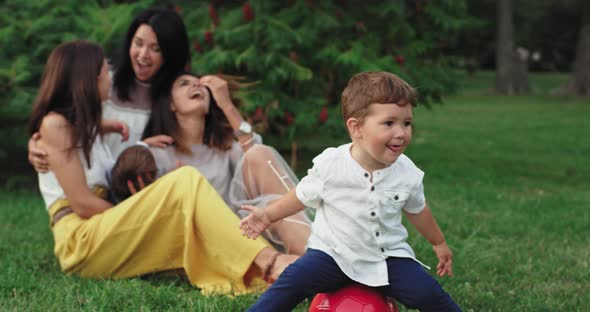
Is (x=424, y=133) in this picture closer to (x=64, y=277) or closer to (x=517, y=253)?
(x=517, y=253)

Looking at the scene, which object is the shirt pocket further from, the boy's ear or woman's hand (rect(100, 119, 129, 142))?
woman's hand (rect(100, 119, 129, 142))

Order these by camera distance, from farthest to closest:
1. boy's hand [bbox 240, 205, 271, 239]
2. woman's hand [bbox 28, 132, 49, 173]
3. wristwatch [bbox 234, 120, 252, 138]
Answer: wristwatch [bbox 234, 120, 252, 138]
woman's hand [bbox 28, 132, 49, 173]
boy's hand [bbox 240, 205, 271, 239]

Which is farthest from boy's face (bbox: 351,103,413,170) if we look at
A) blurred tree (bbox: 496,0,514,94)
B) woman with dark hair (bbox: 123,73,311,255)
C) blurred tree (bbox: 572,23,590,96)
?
blurred tree (bbox: 496,0,514,94)

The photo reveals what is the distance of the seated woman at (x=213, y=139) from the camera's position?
15.5 feet

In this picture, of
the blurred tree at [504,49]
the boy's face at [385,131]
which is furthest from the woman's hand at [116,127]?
the blurred tree at [504,49]

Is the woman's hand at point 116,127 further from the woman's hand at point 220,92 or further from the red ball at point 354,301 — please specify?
the red ball at point 354,301

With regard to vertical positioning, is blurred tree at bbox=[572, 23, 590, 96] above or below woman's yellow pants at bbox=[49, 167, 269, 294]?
below

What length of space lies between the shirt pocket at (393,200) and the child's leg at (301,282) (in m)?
0.30

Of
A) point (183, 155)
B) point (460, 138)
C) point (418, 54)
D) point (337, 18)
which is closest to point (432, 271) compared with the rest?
point (183, 155)

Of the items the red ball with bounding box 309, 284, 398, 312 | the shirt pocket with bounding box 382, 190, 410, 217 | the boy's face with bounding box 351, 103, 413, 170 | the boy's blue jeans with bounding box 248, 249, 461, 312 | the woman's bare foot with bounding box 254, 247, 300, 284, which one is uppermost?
the boy's face with bounding box 351, 103, 413, 170

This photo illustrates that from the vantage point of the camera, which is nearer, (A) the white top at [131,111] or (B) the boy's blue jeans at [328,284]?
(B) the boy's blue jeans at [328,284]

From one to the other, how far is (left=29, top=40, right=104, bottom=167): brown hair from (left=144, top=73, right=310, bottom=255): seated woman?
476 millimetres

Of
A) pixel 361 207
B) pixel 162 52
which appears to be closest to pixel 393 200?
pixel 361 207

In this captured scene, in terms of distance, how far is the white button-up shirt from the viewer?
10.2 ft
